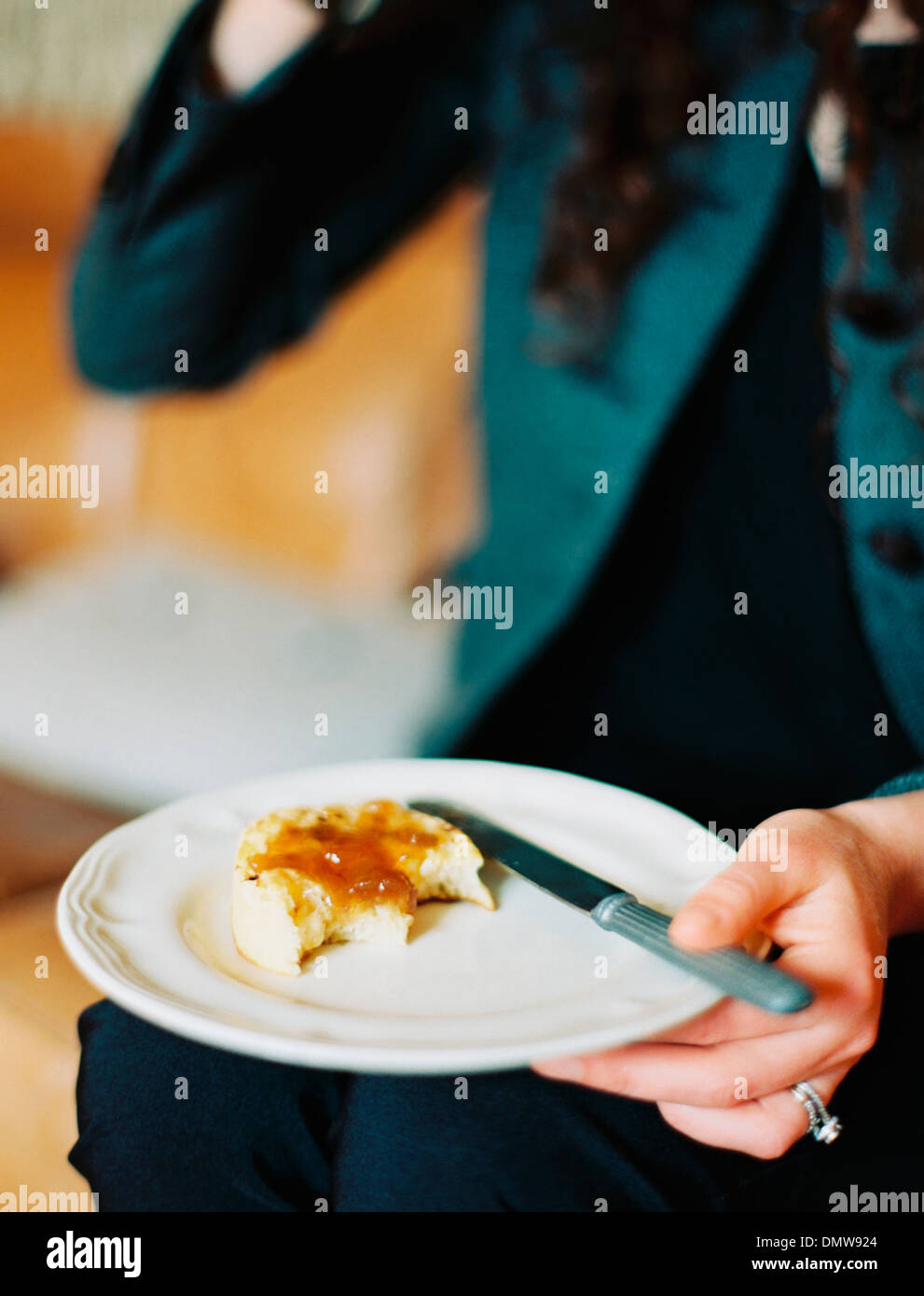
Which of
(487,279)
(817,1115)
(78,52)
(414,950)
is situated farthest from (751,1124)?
(78,52)

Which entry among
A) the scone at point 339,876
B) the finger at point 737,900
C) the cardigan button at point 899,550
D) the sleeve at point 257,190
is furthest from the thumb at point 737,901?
the sleeve at point 257,190

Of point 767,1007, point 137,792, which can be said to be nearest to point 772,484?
point 767,1007

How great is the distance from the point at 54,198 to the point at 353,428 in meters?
0.38

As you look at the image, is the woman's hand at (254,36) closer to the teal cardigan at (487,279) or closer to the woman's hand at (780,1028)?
the teal cardigan at (487,279)

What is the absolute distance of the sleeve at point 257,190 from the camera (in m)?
0.61

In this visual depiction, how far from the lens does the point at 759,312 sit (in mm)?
569

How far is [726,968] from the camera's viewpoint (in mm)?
326

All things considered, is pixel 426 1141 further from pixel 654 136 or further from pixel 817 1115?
pixel 654 136

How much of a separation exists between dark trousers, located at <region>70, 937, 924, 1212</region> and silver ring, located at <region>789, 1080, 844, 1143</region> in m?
0.02

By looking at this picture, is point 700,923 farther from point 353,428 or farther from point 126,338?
point 353,428

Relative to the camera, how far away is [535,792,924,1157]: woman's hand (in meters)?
0.36

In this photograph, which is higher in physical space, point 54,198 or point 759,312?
point 54,198

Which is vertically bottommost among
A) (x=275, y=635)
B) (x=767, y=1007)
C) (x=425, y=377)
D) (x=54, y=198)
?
(x=767, y=1007)

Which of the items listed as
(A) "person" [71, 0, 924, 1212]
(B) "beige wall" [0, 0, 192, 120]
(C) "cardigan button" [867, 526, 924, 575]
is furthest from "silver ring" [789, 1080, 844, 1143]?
(B) "beige wall" [0, 0, 192, 120]
